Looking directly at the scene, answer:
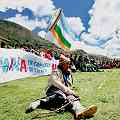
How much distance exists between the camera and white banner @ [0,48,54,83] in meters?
18.4

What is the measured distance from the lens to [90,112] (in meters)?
8.87

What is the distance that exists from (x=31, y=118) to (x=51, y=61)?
1951 cm

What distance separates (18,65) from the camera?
2069 cm

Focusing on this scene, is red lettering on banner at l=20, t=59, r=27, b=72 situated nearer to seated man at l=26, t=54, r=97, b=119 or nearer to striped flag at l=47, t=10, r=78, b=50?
striped flag at l=47, t=10, r=78, b=50

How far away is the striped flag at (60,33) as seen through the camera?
52.2 feet

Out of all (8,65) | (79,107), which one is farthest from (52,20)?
(79,107)

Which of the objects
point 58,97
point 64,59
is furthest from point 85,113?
point 64,59

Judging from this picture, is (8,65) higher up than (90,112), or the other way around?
(8,65)

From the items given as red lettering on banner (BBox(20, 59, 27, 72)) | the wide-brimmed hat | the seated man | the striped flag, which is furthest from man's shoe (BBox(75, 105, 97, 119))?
red lettering on banner (BBox(20, 59, 27, 72))

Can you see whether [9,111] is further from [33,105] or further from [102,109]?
[102,109]

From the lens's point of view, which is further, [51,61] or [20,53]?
[51,61]

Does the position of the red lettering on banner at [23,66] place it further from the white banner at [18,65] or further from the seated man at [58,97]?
the seated man at [58,97]

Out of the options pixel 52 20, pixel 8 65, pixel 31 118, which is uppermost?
pixel 52 20

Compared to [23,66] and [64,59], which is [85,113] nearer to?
[64,59]
